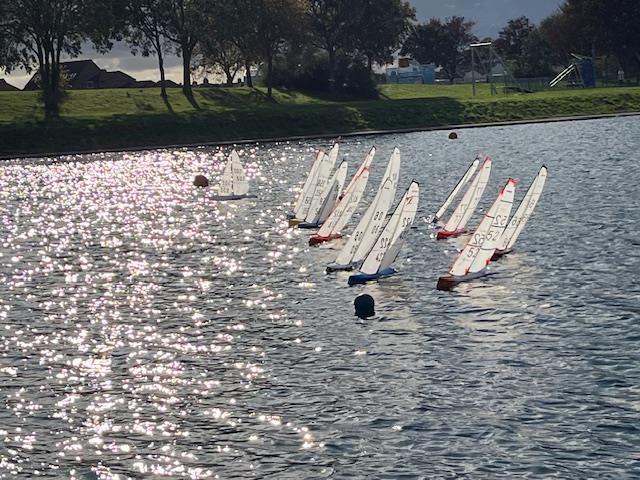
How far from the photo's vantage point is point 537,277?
46500 mm

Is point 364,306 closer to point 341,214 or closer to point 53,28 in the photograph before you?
point 341,214

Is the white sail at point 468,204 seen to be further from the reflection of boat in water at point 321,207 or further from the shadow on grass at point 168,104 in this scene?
the shadow on grass at point 168,104

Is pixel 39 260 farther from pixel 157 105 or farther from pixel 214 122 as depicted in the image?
pixel 157 105

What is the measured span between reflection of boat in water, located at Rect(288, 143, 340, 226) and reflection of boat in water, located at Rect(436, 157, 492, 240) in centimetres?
1049

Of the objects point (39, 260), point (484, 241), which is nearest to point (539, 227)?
point (484, 241)

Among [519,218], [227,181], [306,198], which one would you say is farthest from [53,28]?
[519,218]

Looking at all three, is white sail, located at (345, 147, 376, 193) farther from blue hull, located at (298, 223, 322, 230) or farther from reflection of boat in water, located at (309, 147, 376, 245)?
blue hull, located at (298, 223, 322, 230)

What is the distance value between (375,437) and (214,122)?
410ft

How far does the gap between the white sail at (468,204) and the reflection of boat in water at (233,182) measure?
29.0 metres

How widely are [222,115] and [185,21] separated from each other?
20330mm

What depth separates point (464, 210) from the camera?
61312 mm

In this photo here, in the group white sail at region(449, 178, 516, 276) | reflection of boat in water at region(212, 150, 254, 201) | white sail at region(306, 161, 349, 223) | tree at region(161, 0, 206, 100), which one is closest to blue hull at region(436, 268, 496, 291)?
white sail at region(449, 178, 516, 276)

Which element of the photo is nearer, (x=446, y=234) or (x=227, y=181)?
(x=446, y=234)

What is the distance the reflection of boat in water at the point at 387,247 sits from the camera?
48094 mm
